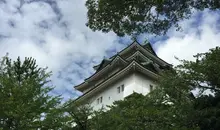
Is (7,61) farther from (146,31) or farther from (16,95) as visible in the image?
(146,31)

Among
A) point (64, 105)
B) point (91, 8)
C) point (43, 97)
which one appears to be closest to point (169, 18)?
point (91, 8)

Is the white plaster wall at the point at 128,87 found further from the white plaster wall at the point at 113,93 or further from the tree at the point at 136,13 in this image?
the tree at the point at 136,13

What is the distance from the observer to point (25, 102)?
56.3 ft

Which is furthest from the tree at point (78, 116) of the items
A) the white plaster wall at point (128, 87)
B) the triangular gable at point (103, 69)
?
the triangular gable at point (103, 69)

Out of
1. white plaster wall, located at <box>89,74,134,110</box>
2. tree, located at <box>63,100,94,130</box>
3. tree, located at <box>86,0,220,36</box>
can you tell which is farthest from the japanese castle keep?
tree, located at <box>86,0,220,36</box>

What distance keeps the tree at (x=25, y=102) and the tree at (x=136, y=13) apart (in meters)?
7.43

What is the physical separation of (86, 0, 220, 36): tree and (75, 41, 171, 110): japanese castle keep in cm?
2717

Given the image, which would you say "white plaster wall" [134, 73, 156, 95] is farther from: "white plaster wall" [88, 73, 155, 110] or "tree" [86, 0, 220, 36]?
"tree" [86, 0, 220, 36]

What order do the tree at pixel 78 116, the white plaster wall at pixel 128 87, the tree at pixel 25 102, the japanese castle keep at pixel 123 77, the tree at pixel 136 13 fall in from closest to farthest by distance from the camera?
the tree at pixel 136 13
the tree at pixel 25 102
the tree at pixel 78 116
the white plaster wall at pixel 128 87
the japanese castle keep at pixel 123 77

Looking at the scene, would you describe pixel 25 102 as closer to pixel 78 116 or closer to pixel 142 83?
pixel 78 116

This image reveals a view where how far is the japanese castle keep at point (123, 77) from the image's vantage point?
129ft

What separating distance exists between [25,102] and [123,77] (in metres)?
23.6

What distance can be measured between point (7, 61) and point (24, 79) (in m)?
1.58

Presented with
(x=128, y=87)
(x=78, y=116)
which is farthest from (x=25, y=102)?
(x=128, y=87)
